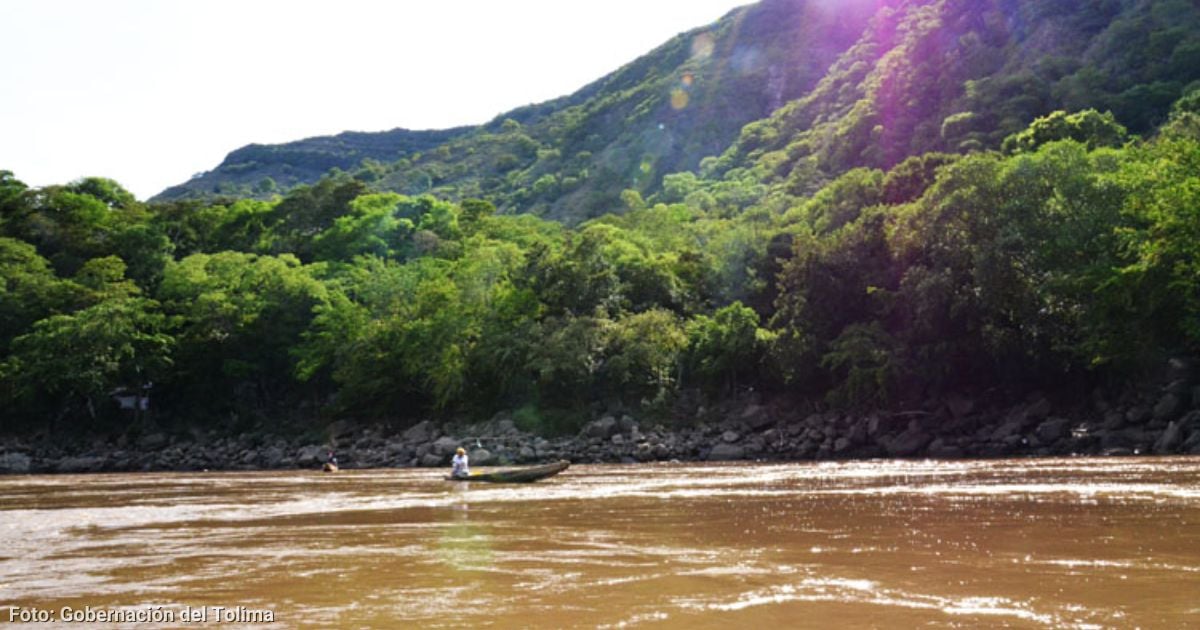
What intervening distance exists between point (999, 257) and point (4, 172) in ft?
232

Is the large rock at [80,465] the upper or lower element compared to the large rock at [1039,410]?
lower

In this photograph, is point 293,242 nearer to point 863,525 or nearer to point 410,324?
point 410,324

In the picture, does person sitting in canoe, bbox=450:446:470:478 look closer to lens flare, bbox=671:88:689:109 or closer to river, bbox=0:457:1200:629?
river, bbox=0:457:1200:629

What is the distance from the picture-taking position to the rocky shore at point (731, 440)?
107ft

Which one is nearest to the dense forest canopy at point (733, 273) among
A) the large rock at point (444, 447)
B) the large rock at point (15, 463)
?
Answer: the large rock at point (444, 447)

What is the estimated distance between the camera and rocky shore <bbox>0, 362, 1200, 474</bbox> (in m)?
32.7

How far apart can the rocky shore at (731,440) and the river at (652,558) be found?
40.5 feet

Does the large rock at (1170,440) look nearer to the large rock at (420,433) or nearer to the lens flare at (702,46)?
the large rock at (420,433)

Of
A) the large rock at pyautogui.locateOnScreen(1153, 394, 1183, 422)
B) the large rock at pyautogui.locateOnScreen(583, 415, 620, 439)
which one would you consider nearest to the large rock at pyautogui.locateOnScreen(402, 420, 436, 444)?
the large rock at pyautogui.locateOnScreen(583, 415, 620, 439)

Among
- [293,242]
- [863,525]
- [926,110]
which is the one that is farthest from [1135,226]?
[293,242]

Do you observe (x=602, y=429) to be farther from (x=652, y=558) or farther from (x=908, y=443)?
(x=652, y=558)

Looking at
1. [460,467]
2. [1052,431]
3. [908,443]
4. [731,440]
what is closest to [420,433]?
[731,440]

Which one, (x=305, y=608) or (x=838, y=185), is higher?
(x=838, y=185)

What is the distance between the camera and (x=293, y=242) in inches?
3108
